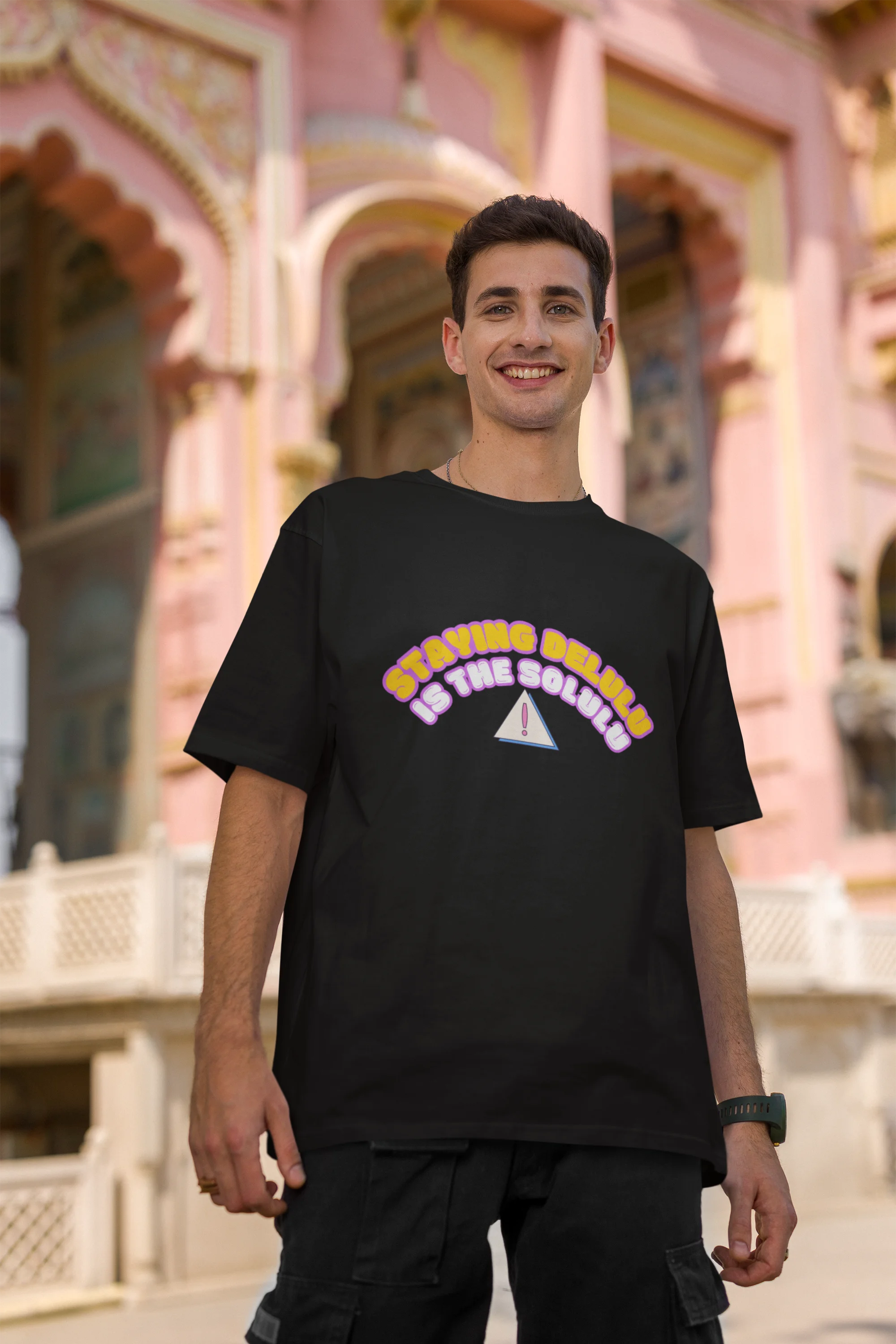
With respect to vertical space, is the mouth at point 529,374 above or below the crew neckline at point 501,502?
above

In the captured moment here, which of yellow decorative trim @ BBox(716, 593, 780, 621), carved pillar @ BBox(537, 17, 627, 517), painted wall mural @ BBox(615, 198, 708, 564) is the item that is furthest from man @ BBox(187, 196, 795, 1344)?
painted wall mural @ BBox(615, 198, 708, 564)

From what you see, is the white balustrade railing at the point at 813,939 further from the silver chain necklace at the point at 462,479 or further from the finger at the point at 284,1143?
the finger at the point at 284,1143

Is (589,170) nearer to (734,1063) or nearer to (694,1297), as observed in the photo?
(734,1063)

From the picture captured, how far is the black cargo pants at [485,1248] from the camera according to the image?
1.29m

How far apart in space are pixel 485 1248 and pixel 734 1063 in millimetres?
346

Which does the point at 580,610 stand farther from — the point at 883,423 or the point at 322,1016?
the point at 883,423

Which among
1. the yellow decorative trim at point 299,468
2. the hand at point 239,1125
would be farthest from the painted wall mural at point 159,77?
the hand at point 239,1125

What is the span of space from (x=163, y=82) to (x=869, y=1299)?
7152mm

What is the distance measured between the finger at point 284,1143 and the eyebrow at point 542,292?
2.73ft

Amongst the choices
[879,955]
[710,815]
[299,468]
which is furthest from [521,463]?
[879,955]

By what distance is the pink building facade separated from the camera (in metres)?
8.77

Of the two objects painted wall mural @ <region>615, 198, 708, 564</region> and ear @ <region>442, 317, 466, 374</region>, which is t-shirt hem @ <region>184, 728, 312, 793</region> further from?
painted wall mural @ <region>615, 198, 708, 564</region>

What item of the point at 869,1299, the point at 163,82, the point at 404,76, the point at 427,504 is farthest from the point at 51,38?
the point at 427,504

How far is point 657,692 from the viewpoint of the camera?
153 cm
